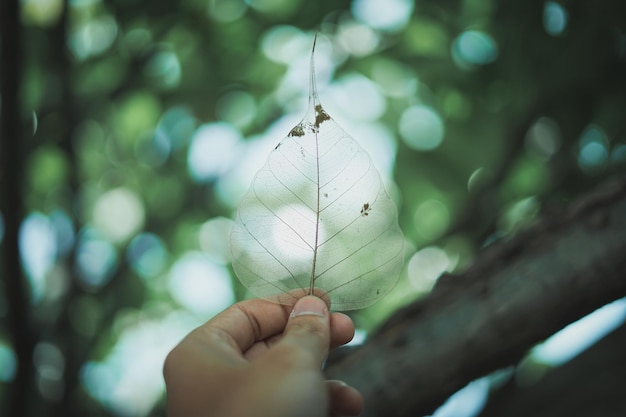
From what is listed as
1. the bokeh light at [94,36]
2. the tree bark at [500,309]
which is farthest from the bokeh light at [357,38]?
the tree bark at [500,309]

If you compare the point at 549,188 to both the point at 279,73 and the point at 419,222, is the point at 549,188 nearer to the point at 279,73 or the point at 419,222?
the point at 419,222

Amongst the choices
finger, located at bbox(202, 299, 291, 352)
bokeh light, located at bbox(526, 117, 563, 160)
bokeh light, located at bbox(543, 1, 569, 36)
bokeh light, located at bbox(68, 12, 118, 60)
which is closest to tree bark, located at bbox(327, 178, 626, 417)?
finger, located at bbox(202, 299, 291, 352)

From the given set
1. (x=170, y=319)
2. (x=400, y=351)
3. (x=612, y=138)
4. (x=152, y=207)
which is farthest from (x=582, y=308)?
(x=170, y=319)

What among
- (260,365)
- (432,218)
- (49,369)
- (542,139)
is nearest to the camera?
(260,365)

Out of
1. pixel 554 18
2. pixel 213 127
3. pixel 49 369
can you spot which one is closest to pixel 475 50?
pixel 554 18

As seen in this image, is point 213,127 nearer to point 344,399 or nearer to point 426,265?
point 426,265

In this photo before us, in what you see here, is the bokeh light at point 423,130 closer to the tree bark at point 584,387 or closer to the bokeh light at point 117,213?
the tree bark at point 584,387
